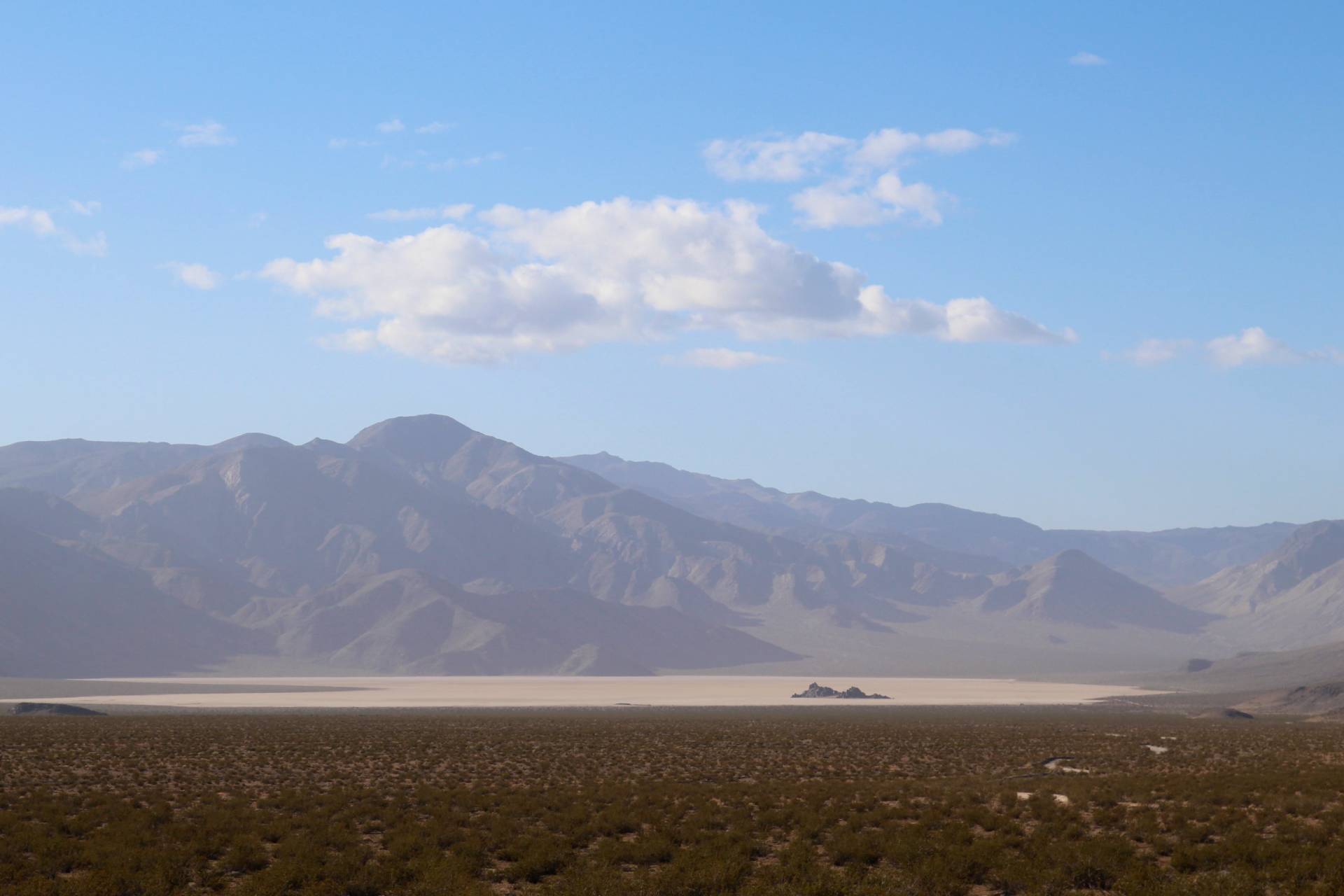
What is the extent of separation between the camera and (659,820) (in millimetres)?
23781

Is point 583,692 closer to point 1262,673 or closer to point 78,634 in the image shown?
point 78,634

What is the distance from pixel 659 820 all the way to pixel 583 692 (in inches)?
4968

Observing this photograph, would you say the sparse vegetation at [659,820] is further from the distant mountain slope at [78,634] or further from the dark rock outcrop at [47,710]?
the distant mountain slope at [78,634]

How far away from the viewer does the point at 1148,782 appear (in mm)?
28703

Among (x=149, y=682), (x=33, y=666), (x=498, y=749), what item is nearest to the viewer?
(x=498, y=749)

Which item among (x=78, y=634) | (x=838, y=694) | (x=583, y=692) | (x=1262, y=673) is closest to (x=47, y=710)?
(x=583, y=692)

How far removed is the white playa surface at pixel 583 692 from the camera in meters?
118

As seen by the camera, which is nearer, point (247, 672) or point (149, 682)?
point (149, 682)

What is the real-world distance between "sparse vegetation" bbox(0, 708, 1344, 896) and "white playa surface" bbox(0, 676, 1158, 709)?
7085cm

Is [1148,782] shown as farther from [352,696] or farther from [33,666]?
[33,666]

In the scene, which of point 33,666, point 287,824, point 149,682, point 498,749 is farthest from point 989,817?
point 33,666

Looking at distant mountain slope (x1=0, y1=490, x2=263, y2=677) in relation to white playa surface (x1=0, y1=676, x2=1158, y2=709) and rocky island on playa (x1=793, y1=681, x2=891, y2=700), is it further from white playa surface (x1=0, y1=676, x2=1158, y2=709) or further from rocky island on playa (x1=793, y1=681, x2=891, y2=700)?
rocky island on playa (x1=793, y1=681, x2=891, y2=700)

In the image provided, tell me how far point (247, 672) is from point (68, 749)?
15111 cm

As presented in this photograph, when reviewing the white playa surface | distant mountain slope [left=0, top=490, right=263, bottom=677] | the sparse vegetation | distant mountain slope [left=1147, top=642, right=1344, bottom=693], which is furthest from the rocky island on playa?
distant mountain slope [left=0, top=490, right=263, bottom=677]
